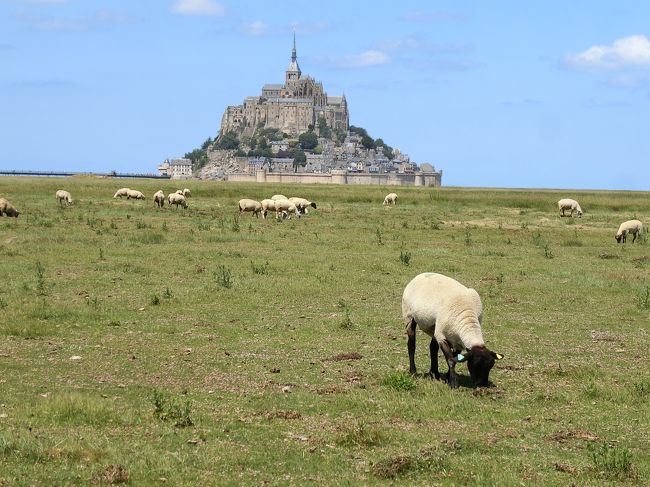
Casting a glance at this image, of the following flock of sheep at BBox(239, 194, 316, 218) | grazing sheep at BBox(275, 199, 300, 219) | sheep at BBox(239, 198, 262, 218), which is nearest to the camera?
flock of sheep at BBox(239, 194, 316, 218)

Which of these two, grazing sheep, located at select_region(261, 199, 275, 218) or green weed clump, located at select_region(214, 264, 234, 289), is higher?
grazing sheep, located at select_region(261, 199, 275, 218)

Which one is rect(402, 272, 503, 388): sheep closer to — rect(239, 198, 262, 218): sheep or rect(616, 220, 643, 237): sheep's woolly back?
rect(616, 220, 643, 237): sheep's woolly back

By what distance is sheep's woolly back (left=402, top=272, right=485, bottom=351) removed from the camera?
546 inches

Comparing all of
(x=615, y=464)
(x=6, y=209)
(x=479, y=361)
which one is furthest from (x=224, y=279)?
(x=6, y=209)

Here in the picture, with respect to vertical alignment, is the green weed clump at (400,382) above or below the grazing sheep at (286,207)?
below

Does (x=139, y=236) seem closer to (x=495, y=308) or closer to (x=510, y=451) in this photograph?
(x=495, y=308)

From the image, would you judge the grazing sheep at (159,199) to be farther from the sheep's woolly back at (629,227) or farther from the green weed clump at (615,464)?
the green weed clump at (615,464)

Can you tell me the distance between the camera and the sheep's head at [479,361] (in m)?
13.7

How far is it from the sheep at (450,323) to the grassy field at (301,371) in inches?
20.5

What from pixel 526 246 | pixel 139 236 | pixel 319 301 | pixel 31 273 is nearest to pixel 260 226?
pixel 139 236

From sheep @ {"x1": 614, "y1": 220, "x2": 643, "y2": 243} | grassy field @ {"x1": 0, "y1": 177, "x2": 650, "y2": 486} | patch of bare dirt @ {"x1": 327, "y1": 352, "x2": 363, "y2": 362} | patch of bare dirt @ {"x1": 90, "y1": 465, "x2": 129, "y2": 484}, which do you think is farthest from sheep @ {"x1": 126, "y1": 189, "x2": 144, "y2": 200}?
patch of bare dirt @ {"x1": 90, "y1": 465, "x2": 129, "y2": 484}

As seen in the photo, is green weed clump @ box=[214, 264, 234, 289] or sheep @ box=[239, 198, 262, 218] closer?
green weed clump @ box=[214, 264, 234, 289]

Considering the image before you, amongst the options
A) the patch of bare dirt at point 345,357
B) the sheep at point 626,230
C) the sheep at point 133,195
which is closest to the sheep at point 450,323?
the patch of bare dirt at point 345,357

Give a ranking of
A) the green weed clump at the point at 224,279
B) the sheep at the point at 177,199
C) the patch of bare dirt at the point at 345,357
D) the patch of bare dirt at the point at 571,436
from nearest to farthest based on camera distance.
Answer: the patch of bare dirt at the point at 571,436
the patch of bare dirt at the point at 345,357
the green weed clump at the point at 224,279
the sheep at the point at 177,199
